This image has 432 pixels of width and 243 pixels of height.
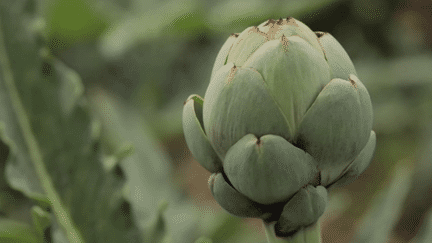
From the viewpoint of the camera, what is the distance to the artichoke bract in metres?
0.30

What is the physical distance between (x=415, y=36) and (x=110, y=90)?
87cm

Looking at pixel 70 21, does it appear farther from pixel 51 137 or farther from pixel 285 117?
pixel 285 117

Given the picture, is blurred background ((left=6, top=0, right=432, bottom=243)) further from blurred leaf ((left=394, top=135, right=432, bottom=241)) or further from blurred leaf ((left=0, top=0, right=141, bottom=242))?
blurred leaf ((left=0, top=0, right=141, bottom=242))

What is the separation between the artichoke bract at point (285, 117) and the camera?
0.99ft

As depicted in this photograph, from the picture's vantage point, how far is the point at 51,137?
1.63ft

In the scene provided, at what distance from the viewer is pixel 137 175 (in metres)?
0.73

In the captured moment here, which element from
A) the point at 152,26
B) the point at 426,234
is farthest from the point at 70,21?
the point at 426,234

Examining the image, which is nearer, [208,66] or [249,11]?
[249,11]

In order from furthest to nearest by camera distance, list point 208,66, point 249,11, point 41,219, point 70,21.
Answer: point 208,66 → point 70,21 → point 249,11 → point 41,219

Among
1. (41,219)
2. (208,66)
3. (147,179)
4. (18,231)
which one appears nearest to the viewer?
(41,219)

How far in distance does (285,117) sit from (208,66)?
105cm

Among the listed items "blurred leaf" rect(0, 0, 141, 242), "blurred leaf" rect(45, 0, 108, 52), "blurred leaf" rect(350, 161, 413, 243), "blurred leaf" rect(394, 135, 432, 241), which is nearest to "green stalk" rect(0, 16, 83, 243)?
"blurred leaf" rect(0, 0, 141, 242)

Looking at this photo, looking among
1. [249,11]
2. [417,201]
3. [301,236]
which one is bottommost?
[417,201]

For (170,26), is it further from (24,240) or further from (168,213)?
(24,240)
